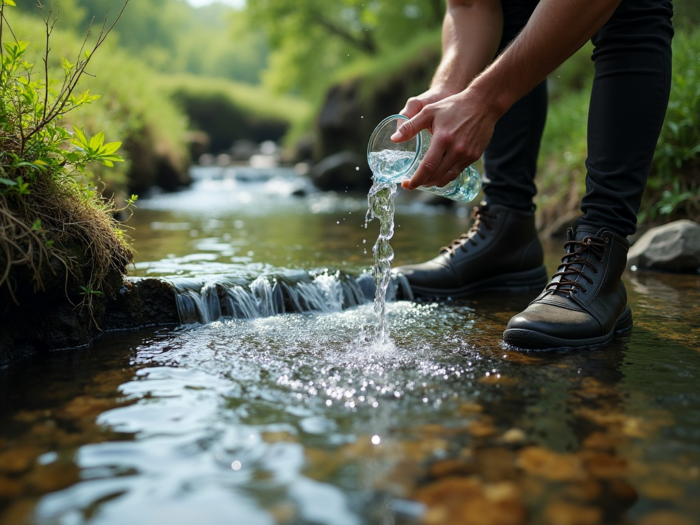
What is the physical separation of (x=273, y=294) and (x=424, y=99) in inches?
41.7

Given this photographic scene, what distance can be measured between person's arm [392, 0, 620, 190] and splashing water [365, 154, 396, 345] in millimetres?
306

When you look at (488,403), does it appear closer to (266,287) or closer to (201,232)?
(266,287)

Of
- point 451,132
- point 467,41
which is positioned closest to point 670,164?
point 467,41

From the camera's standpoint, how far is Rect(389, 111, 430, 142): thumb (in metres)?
1.95

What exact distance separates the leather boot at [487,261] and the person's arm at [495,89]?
983 millimetres

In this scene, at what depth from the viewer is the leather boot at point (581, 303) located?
2.01 m

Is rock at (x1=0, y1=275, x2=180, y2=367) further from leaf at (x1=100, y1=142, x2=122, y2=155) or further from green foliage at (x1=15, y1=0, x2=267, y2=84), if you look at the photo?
green foliage at (x1=15, y1=0, x2=267, y2=84)

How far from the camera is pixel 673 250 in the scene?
139 inches

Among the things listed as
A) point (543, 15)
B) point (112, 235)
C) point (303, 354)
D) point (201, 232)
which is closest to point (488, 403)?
point (303, 354)

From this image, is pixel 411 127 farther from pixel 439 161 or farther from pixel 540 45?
pixel 540 45

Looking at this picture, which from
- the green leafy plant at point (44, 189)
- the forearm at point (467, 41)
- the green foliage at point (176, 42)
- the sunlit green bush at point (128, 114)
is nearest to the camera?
the green leafy plant at point (44, 189)

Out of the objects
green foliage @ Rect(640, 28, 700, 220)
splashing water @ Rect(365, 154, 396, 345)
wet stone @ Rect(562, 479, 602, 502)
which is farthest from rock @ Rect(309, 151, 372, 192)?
wet stone @ Rect(562, 479, 602, 502)

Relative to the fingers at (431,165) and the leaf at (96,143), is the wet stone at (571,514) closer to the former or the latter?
the fingers at (431,165)

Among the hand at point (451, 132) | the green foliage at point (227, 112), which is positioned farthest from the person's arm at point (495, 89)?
the green foliage at point (227, 112)
